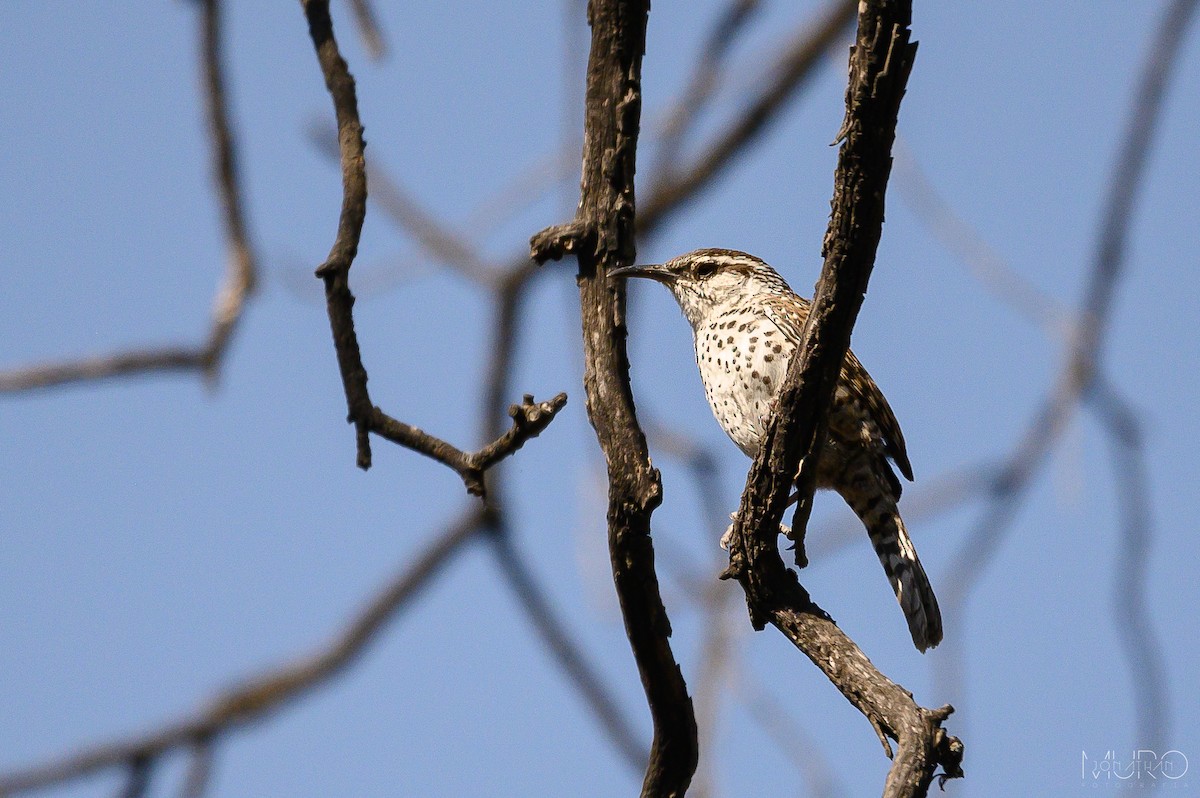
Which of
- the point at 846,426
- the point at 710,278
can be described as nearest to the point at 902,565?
the point at 846,426

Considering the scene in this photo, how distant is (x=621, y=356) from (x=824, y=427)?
21.1 inches

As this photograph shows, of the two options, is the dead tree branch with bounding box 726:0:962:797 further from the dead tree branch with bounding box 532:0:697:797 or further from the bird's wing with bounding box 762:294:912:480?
the bird's wing with bounding box 762:294:912:480

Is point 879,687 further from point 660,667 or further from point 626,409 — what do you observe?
point 626,409

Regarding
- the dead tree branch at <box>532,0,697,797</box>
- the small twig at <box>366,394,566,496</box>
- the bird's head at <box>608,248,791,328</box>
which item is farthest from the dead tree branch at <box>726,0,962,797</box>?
the bird's head at <box>608,248,791,328</box>

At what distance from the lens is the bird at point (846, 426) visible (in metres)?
4.62

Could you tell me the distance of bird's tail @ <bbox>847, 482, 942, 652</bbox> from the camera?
4605mm

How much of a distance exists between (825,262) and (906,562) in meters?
2.00

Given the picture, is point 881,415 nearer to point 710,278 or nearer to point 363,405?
point 710,278

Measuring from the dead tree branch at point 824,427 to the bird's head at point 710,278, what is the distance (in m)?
1.90

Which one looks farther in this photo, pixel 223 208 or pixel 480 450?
pixel 223 208

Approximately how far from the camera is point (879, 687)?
3150 millimetres

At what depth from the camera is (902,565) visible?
15.3 feet

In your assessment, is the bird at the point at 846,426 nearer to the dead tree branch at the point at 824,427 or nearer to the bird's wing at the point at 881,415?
the bird's wing at the point at 881,415

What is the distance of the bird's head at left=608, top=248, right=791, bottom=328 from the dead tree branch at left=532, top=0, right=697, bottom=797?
183 centimetres
